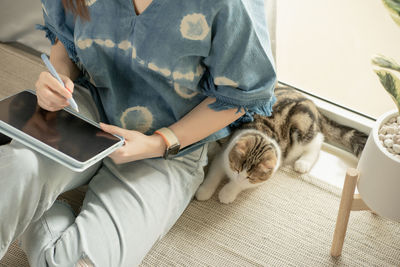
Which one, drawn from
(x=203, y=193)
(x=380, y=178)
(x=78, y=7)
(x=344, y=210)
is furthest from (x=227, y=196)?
(x=78, y=7)

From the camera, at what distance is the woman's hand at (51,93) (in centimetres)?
80

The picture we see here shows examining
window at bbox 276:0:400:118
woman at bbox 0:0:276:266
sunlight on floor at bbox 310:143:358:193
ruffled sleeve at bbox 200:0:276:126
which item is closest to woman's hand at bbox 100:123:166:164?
woman at bbox 0:0:276:266

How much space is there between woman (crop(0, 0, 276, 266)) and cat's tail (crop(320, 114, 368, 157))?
1.70 ft

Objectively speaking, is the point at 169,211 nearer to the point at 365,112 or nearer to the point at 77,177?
the point at 77,177

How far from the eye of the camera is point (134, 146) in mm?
878

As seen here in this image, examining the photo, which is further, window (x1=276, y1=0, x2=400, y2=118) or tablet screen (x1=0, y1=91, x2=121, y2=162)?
window (x1=276, y1=0, x2=400, y2=118)

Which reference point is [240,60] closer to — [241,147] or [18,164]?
A: [241,147]

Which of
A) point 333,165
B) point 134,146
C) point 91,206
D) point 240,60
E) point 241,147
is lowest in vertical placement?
point 333,165

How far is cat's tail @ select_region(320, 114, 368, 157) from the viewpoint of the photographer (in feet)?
4.26

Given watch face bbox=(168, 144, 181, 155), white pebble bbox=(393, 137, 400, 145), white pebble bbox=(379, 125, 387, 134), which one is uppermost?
watch face bbox=(168, 144, 181, 155)

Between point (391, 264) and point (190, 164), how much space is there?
23.1 inches

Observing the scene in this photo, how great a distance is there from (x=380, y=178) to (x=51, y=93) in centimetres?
72

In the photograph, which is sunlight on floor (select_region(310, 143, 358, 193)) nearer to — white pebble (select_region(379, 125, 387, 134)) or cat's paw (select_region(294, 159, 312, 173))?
cat's paw (select_region(294, 159, 312, 173))

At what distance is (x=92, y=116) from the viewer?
102cm
